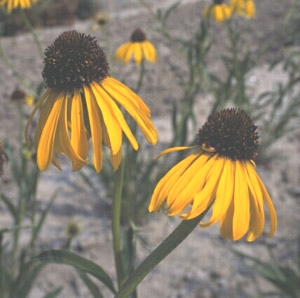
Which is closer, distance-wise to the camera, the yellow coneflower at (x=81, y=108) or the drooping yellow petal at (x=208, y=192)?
the drooping yellow petal at (x=208, y=192)

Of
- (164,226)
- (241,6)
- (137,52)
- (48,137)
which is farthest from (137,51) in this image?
(48,137)

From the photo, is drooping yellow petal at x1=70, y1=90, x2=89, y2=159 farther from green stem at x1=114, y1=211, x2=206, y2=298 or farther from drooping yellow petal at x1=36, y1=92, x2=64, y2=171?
green stem at x1=114, y1=211, x2=206, y2=298

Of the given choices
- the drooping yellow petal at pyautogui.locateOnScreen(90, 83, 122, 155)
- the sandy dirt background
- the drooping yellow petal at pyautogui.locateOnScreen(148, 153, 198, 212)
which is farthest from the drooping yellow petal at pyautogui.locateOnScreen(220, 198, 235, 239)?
the sandy dirt background

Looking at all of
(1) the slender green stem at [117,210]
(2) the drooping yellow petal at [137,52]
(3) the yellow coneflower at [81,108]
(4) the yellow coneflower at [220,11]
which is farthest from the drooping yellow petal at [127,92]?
(4) the yellow coneflower at [220,11]

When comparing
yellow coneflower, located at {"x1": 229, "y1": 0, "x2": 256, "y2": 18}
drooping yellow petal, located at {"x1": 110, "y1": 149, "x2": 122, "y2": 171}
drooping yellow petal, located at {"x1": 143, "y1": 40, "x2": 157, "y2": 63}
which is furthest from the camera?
yellow coneflower, located at {"x1": 229, "y1": 0, "x2": 256, "y2": 18}

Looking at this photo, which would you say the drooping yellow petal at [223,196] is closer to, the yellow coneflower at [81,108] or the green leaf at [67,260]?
the yellow coneflower at [81,108]

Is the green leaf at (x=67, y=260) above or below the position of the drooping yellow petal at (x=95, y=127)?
below
